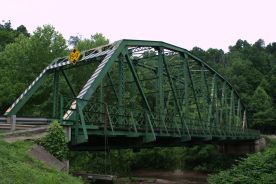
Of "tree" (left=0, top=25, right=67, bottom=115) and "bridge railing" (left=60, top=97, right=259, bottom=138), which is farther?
"tree" (left=0, top=25, right=67, bottom=115)

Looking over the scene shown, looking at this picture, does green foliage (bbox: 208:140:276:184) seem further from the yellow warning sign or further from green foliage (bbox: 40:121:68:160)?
the yellow warning sign

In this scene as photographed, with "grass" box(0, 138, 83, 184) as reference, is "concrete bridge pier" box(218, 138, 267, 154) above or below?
below

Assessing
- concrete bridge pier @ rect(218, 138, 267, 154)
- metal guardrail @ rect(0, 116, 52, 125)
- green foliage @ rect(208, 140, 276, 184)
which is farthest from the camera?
concrete bridge pier @ rect(218, 138, 267, 154)

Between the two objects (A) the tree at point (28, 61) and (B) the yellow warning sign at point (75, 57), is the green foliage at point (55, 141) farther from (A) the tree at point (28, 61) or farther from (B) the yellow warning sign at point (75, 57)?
(A) the tree at point (28, 61)

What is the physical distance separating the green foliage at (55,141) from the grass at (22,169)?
0.95 meters

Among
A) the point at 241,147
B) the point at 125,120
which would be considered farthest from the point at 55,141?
the point at 241,147

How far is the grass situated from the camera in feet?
31.3

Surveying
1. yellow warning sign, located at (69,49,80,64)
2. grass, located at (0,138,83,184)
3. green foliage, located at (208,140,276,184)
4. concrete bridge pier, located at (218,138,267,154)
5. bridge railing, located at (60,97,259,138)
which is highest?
yellow warning sign, located at (69,49,80,64)

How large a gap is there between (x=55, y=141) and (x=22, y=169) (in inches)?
152

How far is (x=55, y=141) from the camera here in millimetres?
14039

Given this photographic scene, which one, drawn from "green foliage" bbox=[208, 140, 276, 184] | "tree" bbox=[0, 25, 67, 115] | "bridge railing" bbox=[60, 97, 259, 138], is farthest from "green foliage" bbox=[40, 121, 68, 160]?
"tree" bbox=[0, 25, 67, 115]

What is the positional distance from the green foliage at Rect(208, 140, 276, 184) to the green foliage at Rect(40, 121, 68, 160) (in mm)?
9278

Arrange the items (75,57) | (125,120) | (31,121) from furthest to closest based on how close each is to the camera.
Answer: (75,57) < (125,120) < (31,121)

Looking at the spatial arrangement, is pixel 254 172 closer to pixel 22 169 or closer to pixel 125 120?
pixel 125 120
